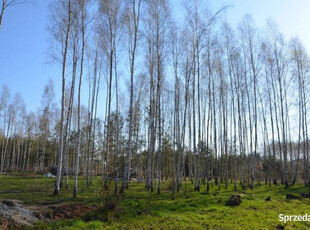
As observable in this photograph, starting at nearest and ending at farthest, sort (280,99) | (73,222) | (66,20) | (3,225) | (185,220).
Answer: (3,225), (73,222), (185,220), (66,20), (280,99)

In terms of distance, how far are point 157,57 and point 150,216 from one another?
10737mm

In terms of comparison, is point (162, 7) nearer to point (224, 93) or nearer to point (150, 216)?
point (224, 93)

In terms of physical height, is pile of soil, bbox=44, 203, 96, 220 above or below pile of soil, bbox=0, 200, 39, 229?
below

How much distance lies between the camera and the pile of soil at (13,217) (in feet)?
16.8

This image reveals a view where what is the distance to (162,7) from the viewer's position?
14156 millimetres

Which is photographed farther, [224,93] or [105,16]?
[224,93]

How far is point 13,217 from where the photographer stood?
5.40m

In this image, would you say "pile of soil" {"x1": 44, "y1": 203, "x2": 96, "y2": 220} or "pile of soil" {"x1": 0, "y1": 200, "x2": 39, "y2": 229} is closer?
"pile of soil" {"x1": 0, "y1": 200, "x2": 39, "y2": 229}

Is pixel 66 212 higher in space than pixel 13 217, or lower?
lower

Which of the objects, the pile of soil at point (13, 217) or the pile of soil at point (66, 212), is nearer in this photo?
the pile of soil at point (13, 217)

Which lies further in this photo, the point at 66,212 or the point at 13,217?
the point at 66,212

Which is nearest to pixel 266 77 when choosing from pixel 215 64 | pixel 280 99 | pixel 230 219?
pixel 280 99

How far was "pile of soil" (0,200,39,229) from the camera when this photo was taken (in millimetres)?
5109

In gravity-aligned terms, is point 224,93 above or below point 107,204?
above
